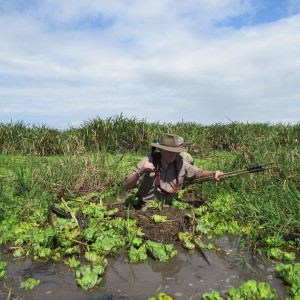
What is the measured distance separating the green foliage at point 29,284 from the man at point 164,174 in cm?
215

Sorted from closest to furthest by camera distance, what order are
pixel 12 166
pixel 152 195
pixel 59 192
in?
pixel 152 195
pixel 59 192
pixel 12 166

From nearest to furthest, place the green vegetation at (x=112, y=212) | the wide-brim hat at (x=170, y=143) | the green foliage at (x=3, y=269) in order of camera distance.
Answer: the green foliage at (x=3, y=269)
the green vegetation at (x=112, y=212)
the wide-brim hat at (x=170, y=143)

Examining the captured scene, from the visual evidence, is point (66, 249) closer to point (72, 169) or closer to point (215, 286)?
point (215, 286)

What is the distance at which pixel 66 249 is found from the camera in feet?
13.5

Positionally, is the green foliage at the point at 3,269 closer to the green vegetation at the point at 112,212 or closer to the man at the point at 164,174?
the green vegetation at the point at 112,212

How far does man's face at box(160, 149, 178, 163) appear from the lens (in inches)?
208

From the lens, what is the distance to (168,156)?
5.32 metres

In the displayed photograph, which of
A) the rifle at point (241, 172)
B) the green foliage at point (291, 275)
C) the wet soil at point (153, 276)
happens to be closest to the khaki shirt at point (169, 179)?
the rifle at point (241, 172)

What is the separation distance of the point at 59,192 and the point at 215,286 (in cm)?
358

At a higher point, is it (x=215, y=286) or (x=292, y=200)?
(x=292, y=200)

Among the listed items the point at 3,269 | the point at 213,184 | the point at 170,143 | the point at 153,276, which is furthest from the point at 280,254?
the point at 3,269

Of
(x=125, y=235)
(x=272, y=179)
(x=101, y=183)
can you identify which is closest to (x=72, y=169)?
(x=101, y=183)

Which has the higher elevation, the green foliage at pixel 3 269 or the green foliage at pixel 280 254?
the green foliage at pixel 280 254

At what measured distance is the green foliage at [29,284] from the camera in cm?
328
